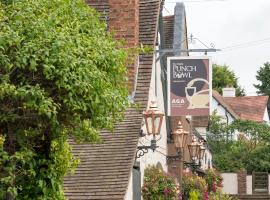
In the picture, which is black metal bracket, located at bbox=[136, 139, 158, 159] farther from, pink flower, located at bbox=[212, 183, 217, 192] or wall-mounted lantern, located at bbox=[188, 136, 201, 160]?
pink flower, located at bbox=[212, 183, 217, 192]

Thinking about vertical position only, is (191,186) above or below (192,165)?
below

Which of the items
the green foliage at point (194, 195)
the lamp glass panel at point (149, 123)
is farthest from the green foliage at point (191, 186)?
the lamp glass panel at point (149, 123)

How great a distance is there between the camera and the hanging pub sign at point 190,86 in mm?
17094

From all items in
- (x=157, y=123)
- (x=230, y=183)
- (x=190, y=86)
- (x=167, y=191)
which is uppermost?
(x=190, y=86)

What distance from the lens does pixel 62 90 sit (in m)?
8.62

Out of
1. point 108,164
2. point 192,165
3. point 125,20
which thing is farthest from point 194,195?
point 108,164

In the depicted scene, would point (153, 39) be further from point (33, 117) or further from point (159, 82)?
point (33, 117)

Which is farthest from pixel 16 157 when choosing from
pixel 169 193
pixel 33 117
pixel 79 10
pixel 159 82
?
pixel 159 82

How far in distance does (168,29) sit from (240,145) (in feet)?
81.7

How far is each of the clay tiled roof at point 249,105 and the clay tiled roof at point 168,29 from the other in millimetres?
40433

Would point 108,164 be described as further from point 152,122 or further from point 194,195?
point 194,195

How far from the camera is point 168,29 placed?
2475cm

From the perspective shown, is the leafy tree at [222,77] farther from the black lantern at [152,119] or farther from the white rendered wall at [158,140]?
the black lantern at [152,119]

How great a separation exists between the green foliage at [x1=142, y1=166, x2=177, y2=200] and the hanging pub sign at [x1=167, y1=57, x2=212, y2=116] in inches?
54.5
